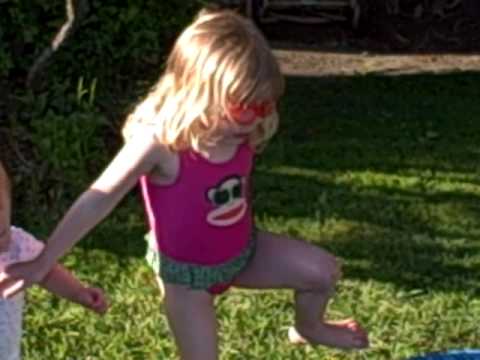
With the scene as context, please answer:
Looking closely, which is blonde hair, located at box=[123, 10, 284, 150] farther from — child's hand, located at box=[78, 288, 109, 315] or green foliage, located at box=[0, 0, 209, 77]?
green foliage, located at box=[0, 0, 209, 77]

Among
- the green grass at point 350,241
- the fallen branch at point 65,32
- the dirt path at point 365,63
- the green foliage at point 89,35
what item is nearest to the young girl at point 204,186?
the green grass at point 350,241

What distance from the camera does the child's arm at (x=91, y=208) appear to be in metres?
3.42

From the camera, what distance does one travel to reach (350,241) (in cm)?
561

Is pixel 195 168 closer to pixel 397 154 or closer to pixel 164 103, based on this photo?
pixel 164 103

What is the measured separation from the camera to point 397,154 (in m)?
6.87

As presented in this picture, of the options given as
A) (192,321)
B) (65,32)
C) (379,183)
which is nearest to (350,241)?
(379,183)

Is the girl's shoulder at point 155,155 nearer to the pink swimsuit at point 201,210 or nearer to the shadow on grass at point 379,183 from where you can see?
the pink swimsuit at point 201,210

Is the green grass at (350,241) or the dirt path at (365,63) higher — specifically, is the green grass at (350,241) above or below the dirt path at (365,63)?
above

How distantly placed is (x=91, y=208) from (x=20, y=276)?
0.79 ft

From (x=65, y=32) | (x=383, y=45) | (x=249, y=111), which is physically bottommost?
(x=383, y=45)

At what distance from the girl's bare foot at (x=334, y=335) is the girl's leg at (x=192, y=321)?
0.36 metres

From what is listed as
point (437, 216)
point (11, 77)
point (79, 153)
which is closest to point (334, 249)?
point (437, 216)

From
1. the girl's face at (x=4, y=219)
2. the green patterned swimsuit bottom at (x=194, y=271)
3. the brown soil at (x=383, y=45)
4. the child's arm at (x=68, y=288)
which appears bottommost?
the brown soil at (x=383, y=45)

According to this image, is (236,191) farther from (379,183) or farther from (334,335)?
(379,183)
